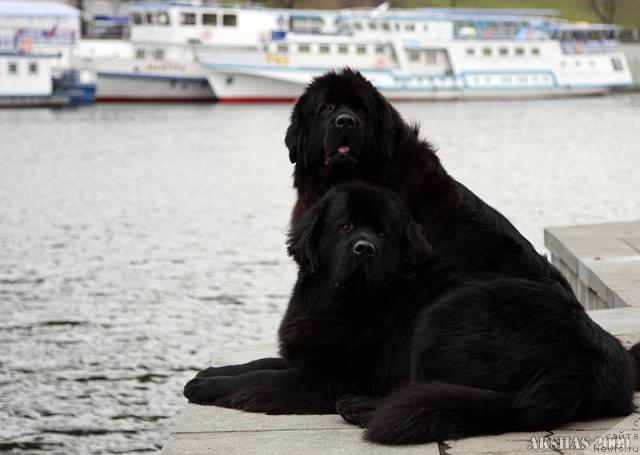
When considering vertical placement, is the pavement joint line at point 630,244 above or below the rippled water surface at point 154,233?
above

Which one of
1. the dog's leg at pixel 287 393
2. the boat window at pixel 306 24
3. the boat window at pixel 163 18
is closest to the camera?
the dog's leg at pixel 287 393

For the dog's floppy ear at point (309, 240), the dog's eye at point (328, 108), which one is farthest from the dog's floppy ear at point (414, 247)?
the dog's eye at point (328, 108)

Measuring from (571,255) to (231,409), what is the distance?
484 cm

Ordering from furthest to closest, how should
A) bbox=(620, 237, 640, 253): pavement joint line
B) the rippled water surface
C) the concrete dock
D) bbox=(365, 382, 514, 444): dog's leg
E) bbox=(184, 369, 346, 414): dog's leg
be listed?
the rippled water surface, bbox=(620, 237, 640, 253): pavement joint line, bbox=(184, 369, 346, 414): dog's leg, bbox=(365, 382, 514, 444): dog's leg, the concrete dock

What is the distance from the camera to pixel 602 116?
4828 cm

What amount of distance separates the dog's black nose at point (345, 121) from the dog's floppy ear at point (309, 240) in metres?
0.58

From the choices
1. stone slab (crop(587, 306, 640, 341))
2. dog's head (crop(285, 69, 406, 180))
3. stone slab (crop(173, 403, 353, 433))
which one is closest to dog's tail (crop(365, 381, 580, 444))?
stone slab (crop(173, 403, 353, 433))

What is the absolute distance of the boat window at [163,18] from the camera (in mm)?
60375

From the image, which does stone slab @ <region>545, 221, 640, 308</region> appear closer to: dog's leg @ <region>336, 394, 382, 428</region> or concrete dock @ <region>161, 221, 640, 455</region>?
concrete dock @ <region>161, 221, 640, 455</region>

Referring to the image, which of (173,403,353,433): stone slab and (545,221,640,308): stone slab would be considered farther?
(545,221,640,308): stone slab

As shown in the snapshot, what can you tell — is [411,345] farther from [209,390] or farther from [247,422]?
[209,390]

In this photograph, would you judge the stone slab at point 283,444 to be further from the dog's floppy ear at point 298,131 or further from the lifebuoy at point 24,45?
the lifebuoy at point 24,45

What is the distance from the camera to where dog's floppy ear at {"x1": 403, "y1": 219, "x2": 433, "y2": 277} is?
4.07m

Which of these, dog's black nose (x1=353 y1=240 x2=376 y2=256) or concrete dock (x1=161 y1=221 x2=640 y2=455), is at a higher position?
dog's black nose (x1=353 y1=240 x2=376 y2=256)
